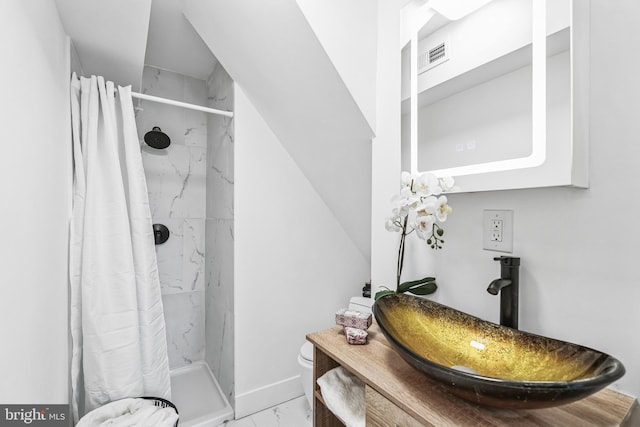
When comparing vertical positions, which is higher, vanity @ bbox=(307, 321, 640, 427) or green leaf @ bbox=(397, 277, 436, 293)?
green leaf @ bbox=(397, 277, 436, 293)

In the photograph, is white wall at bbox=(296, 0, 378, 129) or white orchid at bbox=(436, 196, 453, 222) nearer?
white orchid at bbox=(436, 196, 453, 222)

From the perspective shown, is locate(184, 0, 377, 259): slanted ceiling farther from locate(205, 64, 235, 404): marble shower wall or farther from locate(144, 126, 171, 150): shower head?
locate(144, 126, 171, 150): shower head

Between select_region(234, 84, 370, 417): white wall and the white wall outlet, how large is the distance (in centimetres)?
102

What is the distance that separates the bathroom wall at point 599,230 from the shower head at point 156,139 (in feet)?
6.89

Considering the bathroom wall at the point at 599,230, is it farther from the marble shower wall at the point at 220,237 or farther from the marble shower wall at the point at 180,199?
the marble shower wall at the point at 180,199

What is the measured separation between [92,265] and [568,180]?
6.10 feet

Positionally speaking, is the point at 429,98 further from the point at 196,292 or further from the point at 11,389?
the point at 196,292

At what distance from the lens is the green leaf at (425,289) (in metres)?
1.07

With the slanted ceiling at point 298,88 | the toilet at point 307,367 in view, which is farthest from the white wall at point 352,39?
the toilet at point 307,367

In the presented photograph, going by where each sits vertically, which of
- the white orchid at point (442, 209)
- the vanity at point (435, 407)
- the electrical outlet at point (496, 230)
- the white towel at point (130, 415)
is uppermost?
the white orchid at point (442, 209)

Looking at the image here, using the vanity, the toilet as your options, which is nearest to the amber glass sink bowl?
the vanity

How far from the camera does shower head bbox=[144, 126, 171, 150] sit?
6.49 ft

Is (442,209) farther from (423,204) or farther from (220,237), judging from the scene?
(220,237)

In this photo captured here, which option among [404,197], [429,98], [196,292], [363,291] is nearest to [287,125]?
[429,98]
